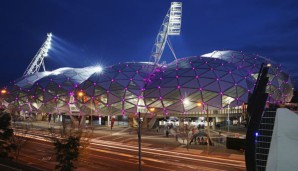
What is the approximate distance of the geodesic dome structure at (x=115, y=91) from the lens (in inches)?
2707

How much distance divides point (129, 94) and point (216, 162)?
133ft

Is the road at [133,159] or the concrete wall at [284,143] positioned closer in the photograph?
the concrete wall at [284,143]

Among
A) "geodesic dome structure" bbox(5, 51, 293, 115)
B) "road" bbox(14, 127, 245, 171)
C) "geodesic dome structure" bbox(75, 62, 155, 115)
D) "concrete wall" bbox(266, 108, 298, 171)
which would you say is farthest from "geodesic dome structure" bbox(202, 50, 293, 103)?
"concrete wall" bbox(266, 108, 298, 171)

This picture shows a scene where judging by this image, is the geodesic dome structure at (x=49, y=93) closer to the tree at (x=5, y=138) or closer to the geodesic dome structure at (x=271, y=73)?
the geodesic dome structure at (x=271, y=73)

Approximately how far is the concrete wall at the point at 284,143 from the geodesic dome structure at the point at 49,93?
6962 centimetres

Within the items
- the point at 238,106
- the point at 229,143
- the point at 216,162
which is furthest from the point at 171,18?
the point at 216,162

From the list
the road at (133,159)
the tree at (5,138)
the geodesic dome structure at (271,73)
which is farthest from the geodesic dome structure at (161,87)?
the tree at (5,138)

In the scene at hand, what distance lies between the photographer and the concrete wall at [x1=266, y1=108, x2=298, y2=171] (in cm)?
1669

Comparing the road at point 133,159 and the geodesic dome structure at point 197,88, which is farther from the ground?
the geodesic dome structure at point 197,88

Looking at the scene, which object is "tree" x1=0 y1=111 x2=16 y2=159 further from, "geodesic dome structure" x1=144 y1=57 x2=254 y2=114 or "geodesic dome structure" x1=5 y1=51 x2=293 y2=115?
"geodesic dome structure" x1=144 y1=57 x2=254 y2=114

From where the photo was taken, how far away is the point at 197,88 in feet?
203

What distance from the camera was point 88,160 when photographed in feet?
98.5

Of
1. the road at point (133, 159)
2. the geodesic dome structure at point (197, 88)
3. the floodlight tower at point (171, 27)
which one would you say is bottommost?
the road at point (133, 159)

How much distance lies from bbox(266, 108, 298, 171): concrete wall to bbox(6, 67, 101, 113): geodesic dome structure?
228ft
